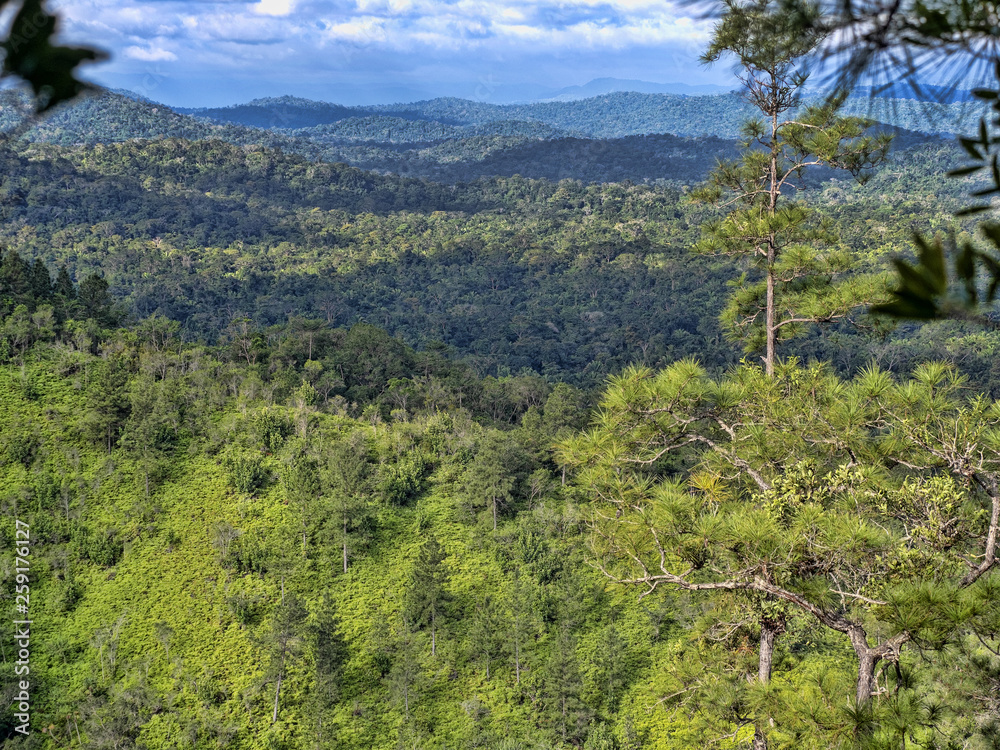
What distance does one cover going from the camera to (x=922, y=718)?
3.01 meters

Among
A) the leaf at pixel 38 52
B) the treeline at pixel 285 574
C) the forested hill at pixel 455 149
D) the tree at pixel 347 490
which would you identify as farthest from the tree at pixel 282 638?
the forested hill at pixel 455 149

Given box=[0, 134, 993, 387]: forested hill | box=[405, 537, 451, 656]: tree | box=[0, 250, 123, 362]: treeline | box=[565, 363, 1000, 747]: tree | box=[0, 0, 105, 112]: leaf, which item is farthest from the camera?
box=[0, 134, 993, 387]: forested hill

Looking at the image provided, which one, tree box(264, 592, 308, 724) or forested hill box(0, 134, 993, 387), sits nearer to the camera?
tree box(264, 592, 308, 724)

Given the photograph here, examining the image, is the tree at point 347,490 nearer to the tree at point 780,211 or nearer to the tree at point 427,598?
the tree at point 427,598

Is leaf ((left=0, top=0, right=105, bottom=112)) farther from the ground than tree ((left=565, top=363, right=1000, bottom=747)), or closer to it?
farther from the ground

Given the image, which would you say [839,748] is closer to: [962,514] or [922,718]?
[922,718]

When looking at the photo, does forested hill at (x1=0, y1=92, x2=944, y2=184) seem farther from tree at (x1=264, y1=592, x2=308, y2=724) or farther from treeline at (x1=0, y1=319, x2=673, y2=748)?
tree at (x1=264, y1=592, x2=308, y2=724)

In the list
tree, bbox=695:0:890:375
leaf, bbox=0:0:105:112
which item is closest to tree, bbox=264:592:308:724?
tree, bbox=695:0:890:375

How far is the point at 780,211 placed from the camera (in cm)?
545

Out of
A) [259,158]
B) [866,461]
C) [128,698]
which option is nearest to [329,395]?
[128,698]

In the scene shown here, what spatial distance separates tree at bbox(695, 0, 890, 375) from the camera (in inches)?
206

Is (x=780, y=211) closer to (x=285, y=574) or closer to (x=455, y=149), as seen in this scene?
(x=285, y=574)

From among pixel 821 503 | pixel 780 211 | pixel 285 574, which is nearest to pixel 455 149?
pixel 285 574

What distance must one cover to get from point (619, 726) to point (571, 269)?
170 feet
